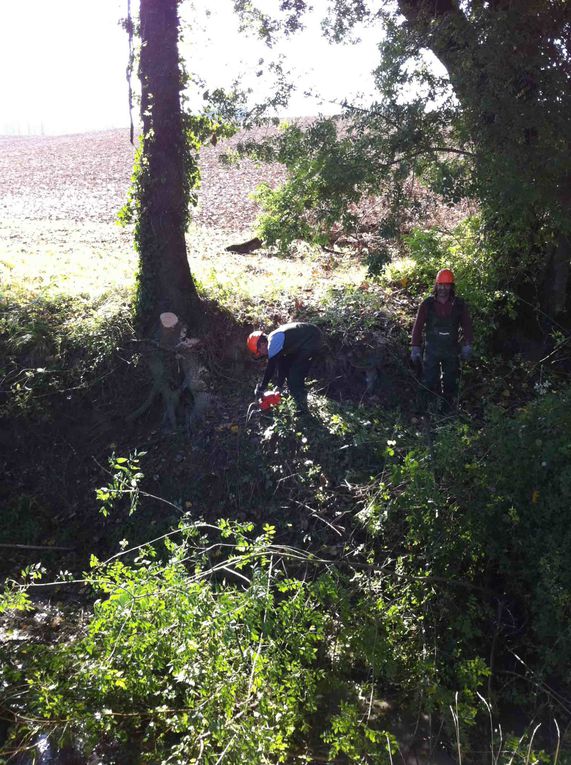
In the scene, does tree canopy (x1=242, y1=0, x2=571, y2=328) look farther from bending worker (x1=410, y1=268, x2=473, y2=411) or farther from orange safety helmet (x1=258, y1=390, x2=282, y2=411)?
orange safety helmet (x1=258, y1=390, x2=282, y2=411)

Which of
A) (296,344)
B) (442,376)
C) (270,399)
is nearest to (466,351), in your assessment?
(442,376)

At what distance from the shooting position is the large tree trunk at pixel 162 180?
27.9ft

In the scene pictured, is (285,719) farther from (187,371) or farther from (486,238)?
(486,238)

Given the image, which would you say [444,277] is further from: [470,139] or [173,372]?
[173,372]

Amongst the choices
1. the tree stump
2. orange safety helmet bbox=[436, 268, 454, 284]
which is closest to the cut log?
the tree stump

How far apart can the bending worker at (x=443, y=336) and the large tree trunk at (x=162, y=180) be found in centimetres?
347

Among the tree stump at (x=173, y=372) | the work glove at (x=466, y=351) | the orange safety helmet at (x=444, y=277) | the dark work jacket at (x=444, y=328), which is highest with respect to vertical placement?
the orange safety helmet at (x=444, y=277)

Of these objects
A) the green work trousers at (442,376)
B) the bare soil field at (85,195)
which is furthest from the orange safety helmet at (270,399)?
the bare soil field at (85,195)

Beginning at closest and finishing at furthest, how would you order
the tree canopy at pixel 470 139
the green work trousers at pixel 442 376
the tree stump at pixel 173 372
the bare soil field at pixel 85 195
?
the tree canopy at pixel 470 139 < the green work trousers at pixel 442 376 < the tree stump at pixel 173 372 < the bare soil field at pixel 85 195

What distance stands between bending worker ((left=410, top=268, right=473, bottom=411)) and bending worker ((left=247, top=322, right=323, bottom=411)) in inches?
51.2

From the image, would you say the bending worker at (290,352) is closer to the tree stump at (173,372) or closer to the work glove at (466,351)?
the tree stump at (173,372)

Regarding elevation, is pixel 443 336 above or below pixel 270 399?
above

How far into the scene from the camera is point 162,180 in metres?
8.88

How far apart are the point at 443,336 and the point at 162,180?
15.1 feet
